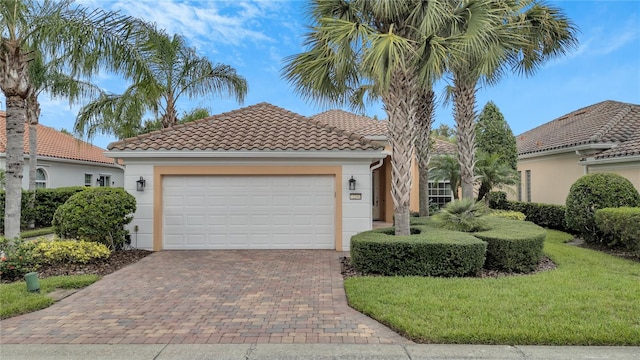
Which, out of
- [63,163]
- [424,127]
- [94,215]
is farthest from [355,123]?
[63,163]

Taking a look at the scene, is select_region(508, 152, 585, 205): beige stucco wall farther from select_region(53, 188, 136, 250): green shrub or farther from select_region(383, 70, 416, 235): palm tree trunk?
select_region(53, 188, 136, 250): green shrub

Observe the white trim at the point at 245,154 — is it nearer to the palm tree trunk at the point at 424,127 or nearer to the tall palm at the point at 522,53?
the palm tree trunk at the point at 424,127

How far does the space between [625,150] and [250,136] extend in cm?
1307

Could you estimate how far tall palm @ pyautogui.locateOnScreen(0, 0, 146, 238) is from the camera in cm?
766

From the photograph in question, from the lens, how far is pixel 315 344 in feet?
13.7

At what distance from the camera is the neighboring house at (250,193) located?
9.86 metres

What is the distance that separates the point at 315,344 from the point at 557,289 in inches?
178

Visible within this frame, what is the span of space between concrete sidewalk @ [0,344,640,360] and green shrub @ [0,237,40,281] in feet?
11.9

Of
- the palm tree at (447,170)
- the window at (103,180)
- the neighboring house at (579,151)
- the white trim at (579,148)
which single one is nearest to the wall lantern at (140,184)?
the palm tree at (447,170)

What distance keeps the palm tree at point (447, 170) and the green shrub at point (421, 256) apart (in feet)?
25.5

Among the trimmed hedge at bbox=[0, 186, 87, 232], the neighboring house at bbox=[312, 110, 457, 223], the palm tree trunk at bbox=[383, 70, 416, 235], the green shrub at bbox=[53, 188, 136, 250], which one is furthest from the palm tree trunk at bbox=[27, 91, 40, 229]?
the palm tree trunk at bbox=[383, 70, 416, 235]

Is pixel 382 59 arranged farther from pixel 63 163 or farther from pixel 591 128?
pixel 63 163

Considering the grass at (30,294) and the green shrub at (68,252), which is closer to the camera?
the grass at (30,294)

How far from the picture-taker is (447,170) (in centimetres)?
1466
